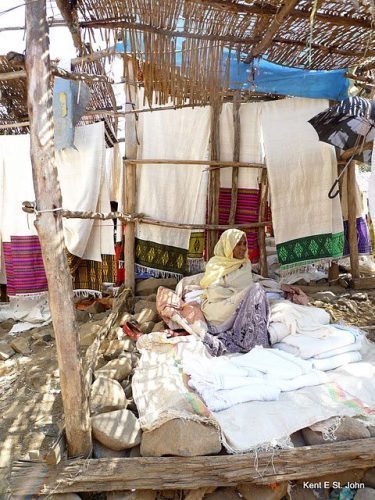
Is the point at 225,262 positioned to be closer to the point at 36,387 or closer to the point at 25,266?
the point at 36,387

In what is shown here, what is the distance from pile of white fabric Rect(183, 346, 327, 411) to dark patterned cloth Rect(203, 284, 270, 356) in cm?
20

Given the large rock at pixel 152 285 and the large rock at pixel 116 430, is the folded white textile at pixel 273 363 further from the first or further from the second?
the large rock at pixel 152 285

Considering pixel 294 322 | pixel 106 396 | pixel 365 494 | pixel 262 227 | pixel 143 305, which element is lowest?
pixel 365 494

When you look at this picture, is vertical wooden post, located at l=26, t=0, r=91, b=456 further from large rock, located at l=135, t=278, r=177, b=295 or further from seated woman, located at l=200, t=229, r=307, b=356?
large rock, located at l=135, t=278, r=177, b=295

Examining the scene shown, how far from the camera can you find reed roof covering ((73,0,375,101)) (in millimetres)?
2604

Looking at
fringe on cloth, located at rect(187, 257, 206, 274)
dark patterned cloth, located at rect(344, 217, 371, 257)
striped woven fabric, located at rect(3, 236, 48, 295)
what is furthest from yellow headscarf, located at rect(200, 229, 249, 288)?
dark patterned cloth, located at rect(344, 217, 371, 257)

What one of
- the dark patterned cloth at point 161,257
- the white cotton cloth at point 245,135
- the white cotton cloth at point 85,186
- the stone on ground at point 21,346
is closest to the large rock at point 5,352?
the stone on ground at point 21,346

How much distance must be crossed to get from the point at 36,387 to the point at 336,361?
2.41 m

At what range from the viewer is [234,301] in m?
3.58

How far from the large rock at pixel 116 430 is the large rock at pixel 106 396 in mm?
133

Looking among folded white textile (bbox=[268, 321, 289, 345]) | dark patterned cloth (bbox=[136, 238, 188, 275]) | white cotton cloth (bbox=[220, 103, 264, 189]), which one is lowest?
folded white textile (bbox=[268, 321, 289, 345])

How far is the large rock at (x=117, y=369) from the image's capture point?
9.61 ft

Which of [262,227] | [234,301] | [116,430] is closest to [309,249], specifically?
[262,227]

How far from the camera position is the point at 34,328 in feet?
15.1
